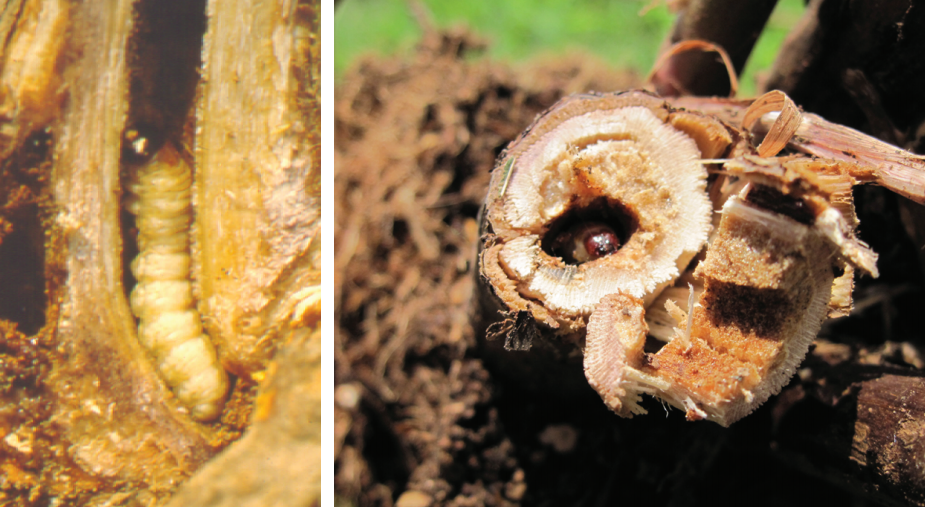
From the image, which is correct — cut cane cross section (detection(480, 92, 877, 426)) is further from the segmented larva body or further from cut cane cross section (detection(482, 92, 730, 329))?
the segmented larva body

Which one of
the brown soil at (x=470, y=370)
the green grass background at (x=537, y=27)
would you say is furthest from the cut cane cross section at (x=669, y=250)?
the green grass background at (x=537, y=27)

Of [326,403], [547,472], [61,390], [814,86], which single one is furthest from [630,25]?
[61,390]

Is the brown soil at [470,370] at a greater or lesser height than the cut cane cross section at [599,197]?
lesser

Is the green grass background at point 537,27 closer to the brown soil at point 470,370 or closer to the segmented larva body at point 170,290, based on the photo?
the brown soil at point 470,370

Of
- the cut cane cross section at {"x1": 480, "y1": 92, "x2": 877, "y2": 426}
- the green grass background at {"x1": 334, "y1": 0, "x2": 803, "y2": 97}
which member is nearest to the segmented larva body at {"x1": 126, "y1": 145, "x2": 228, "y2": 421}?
the cut cane cross section at {"x1": 480, "y1": 92, "x2": 877, "y2": 426}

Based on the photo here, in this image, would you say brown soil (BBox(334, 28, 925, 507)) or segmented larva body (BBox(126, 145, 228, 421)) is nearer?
segmented larva body (BBox(126, 145, 228, 421))

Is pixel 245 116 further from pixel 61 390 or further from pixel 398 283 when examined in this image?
pixel 398 283
